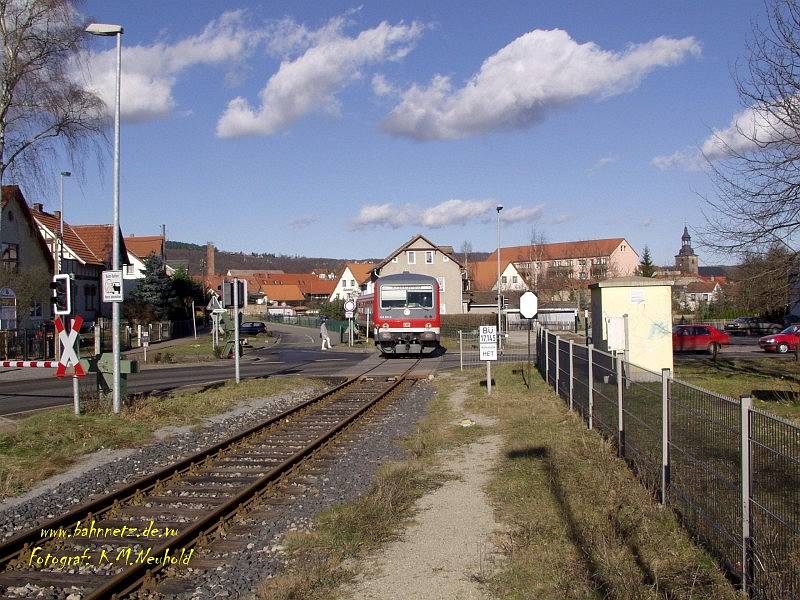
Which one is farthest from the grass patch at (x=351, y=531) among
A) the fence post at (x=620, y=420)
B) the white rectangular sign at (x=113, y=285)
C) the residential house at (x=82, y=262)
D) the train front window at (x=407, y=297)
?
the residential house at (x=82, y=262)

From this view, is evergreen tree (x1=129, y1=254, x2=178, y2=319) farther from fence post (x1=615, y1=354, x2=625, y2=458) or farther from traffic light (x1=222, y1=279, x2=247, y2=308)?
fence post (x1=615, y1=354, x2=625, y2=458)

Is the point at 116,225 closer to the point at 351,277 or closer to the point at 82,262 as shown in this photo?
the point at 82,262

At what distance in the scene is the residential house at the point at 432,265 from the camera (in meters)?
76.2

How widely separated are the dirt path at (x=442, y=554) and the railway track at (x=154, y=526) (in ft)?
4.99

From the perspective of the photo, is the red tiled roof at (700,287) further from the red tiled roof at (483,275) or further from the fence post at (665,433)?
the fence post at (665,433)

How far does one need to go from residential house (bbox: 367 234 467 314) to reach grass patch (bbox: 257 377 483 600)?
6507 centimetres

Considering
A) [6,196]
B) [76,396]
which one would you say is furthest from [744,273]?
[6,196]

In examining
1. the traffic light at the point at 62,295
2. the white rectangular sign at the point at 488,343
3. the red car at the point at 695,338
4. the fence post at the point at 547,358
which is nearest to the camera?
the traffic light at the point at 62,295

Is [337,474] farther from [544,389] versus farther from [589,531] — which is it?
[544,389]

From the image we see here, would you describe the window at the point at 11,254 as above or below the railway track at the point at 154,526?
above

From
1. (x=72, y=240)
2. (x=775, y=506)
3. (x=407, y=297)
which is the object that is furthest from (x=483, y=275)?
(x=775, y=506)

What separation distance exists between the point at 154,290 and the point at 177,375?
34.2 meters

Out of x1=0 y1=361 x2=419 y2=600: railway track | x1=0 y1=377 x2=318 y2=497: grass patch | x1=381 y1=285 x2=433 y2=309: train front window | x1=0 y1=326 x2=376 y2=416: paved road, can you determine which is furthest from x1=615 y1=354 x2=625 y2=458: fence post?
x1=381 y1=285 x2=433 y2=309: train front window

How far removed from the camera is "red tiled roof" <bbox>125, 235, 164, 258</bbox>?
274 feet
